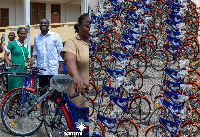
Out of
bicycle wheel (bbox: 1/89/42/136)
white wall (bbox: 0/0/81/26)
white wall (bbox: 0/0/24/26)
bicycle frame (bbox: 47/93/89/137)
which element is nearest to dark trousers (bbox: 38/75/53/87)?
bicycle wheel (bbox: 1/89/42/136)

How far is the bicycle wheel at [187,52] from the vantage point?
1626mm

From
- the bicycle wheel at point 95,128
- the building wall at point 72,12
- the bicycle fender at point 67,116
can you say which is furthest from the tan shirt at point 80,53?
the building wall at point 72,12

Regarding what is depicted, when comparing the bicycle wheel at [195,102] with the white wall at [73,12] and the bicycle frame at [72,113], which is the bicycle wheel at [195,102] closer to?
the bicycle frame at [72,113]

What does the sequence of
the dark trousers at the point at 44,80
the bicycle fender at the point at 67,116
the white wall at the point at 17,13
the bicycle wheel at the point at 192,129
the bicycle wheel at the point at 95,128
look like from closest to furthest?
the bicycle wheel at the point at 192,129 < the bicycle wheel at the point at 95,128 < the bicycle fender at the point at 67,116 < the dark trousers at the point at 44,80 < the white wall at the point at 17,13

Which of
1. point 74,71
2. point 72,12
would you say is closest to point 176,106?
point 74,71

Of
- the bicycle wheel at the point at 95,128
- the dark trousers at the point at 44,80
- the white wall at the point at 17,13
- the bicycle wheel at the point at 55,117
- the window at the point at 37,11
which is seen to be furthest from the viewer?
the window at the point at 37,11

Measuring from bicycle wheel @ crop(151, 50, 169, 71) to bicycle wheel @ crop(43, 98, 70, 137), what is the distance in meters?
0.67

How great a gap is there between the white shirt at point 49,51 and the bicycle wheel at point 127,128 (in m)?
2.00

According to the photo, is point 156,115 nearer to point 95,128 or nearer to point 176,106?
point 176,106

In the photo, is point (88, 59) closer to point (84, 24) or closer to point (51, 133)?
point (84, 24)

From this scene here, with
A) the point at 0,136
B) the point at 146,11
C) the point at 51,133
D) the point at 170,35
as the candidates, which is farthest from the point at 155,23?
the point at 0,136

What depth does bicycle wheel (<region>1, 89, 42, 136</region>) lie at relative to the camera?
3.58 m

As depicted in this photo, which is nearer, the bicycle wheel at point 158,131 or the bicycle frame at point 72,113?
the bicycle wheel at point 158,131

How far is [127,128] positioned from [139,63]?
43cm
